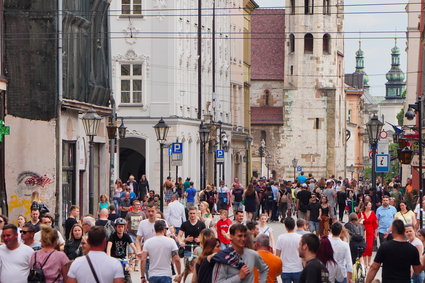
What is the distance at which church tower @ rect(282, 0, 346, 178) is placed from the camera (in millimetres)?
116625

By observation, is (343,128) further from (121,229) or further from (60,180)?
(121,229)

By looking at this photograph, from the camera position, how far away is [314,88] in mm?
117500

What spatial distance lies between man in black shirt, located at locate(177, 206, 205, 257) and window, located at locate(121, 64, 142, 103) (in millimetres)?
39321

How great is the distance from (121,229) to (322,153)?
99.0m

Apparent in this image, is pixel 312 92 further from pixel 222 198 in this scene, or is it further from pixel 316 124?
pixel 222 198

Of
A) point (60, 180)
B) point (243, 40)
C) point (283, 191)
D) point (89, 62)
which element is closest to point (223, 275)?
point (60, 180)

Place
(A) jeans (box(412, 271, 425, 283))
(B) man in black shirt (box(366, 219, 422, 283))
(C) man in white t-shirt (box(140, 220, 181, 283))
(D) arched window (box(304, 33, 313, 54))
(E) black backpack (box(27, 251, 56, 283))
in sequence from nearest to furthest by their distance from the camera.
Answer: (E) black backpack (box(27, 251, 56, 283)) < (B) man in black shirt (box(366, 219, 422, 283)) < (A) jeans (box(412, 271, 425, 283)) < (C) man in white t-shirt (box(140, 220, 181, 283)) < (D) arched window (box(304, 33, 313, 54))

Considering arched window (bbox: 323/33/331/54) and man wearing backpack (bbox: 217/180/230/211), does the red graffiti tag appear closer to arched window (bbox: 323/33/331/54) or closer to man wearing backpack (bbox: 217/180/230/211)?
man wearing backpack (bbox: 217/180/230/211)

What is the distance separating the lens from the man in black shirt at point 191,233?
2103cm

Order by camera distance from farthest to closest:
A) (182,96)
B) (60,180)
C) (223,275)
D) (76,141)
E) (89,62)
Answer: (182,96)
(89,62)
(76,141)
(60,180)
(223,275)

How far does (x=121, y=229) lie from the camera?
18.6m

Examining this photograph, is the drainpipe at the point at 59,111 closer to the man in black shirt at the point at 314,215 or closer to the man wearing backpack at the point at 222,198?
the man in black shirt at the point at 314,215

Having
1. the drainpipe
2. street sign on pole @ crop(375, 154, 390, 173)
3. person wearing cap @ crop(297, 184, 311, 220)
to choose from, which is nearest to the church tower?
person wearing cap @ crop(297, 184, 311, 220)

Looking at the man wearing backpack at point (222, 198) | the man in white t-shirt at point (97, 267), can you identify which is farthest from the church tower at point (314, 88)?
the man in white t-shirt at point (97, 267)
